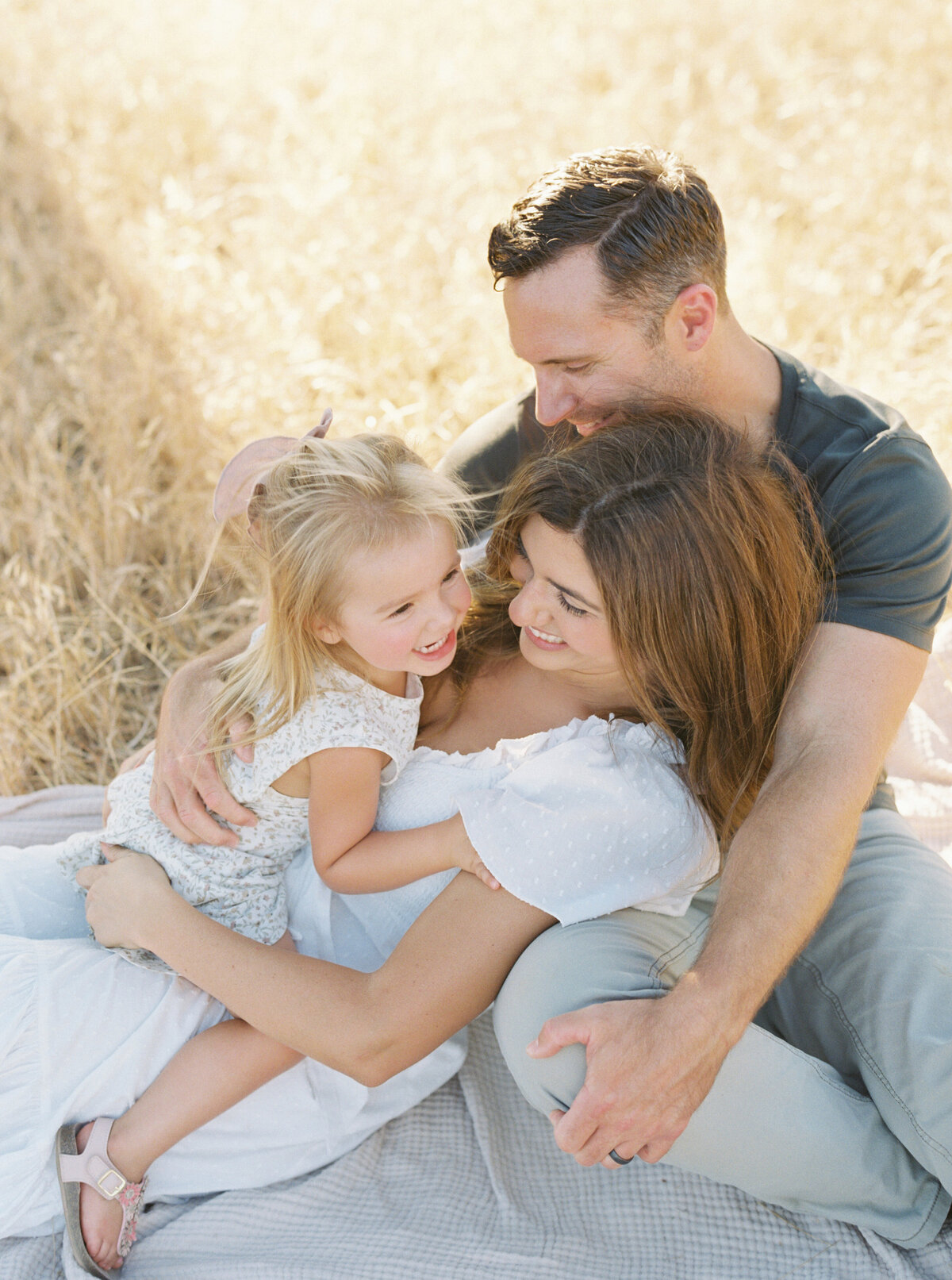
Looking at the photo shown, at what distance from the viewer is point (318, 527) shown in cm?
191

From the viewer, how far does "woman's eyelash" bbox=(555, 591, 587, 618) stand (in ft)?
6.40

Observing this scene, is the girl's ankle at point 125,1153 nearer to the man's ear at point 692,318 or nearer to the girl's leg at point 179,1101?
the girl's leg at point 179,1101

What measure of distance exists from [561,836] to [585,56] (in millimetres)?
5978

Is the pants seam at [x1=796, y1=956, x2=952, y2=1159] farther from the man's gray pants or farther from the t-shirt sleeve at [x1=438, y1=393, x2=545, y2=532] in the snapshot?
the t-shirt sleeve at [x1=438, y1=393, x2=545, y2=532]

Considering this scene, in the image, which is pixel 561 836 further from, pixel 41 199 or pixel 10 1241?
pixel 41 199

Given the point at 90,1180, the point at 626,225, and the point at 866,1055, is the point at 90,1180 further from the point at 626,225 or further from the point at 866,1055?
the point at 626,225

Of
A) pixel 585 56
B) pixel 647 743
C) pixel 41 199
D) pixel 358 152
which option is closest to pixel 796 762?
pixel 647 743

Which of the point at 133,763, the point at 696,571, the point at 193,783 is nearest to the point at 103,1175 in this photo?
the point at 193,783

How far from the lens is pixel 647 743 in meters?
1.99

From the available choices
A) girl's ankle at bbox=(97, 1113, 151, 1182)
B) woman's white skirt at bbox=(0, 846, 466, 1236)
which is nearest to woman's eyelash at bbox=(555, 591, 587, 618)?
woman's white skirt at bbox=(0, 846, 466, 1236)

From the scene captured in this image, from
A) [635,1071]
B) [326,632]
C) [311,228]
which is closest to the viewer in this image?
[635,1071]

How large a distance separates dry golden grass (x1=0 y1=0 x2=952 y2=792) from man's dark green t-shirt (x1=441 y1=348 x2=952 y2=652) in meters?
1.49

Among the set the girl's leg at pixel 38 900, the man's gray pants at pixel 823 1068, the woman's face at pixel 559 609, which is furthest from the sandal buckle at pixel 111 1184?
the woman's face at pixel 559 609

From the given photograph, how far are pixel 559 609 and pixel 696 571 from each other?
258 mm
